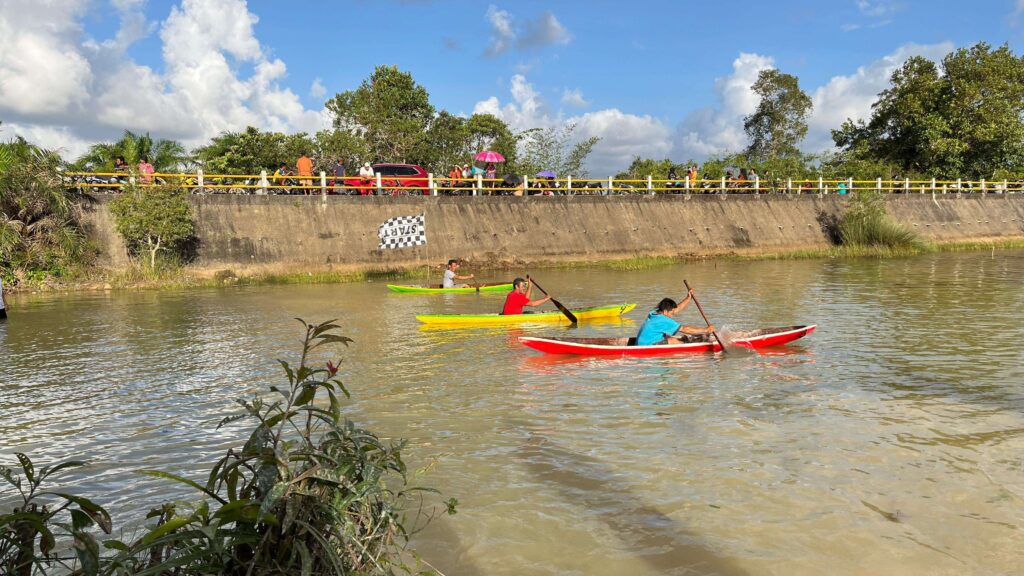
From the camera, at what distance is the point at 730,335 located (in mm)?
11070

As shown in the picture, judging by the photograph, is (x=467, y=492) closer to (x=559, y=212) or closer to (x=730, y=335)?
(x=730, y=335)

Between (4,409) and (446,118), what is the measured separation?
118ft

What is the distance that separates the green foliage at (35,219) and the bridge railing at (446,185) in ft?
2.17

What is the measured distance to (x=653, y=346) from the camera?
10625 millimetres

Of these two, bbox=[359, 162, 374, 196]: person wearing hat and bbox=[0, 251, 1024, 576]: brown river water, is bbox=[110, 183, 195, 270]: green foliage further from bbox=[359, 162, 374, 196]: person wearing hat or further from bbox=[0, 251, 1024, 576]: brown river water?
bbox=[0, 251, 1024, 576]: brown river water

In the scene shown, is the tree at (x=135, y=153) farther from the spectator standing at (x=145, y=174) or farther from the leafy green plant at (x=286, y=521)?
the leafy green plant at (x=286, y=521)

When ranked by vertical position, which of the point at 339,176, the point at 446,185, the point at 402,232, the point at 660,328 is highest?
the point at 339,176

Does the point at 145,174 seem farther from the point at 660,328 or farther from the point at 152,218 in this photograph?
the point at 660,328

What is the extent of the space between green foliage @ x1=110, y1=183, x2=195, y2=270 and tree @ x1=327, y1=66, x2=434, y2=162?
16.6 meters

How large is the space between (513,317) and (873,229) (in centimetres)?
2382

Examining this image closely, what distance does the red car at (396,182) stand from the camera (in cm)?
2669

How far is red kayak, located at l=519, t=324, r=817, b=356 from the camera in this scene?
1066 cm

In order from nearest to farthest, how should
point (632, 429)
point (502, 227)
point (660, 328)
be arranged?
point (632, 429) < point (660, 328) < point (502, 227)

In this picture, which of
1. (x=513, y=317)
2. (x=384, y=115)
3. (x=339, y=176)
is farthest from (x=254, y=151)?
(x=513, y=317)
